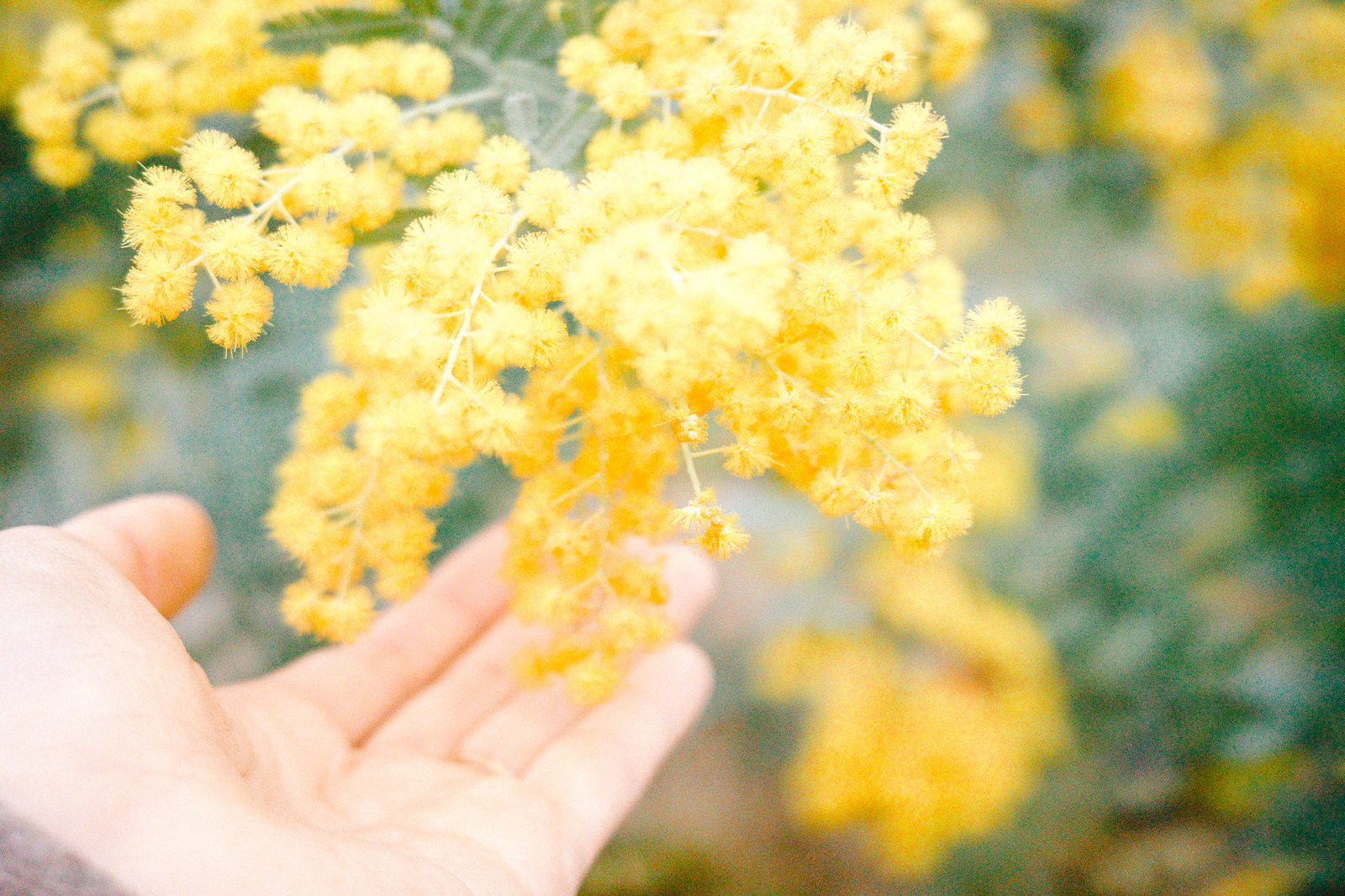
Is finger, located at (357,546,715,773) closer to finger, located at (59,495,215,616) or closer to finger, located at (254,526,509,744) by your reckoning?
finger, located at (254,526,509,744)

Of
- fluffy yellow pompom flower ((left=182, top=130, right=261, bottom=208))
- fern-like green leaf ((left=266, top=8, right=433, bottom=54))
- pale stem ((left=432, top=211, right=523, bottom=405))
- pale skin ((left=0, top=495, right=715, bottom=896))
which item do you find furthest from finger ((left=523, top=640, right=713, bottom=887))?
fern-like green leaf ((left=266, top=8, right=433, bottom=54))

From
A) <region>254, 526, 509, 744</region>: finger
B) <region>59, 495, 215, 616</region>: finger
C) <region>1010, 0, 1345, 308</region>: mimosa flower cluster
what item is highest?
<region>1010, 0, 1345, 308</region>: mimosa flower cluster

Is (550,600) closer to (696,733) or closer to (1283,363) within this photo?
(696,733)

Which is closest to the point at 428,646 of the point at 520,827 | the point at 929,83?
the point at 520,827

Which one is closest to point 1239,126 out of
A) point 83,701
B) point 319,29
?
point 319,29

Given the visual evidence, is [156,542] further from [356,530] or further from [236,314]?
[236,314]

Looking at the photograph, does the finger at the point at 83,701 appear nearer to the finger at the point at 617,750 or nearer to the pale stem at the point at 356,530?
the pale stem at the point at 356,530
